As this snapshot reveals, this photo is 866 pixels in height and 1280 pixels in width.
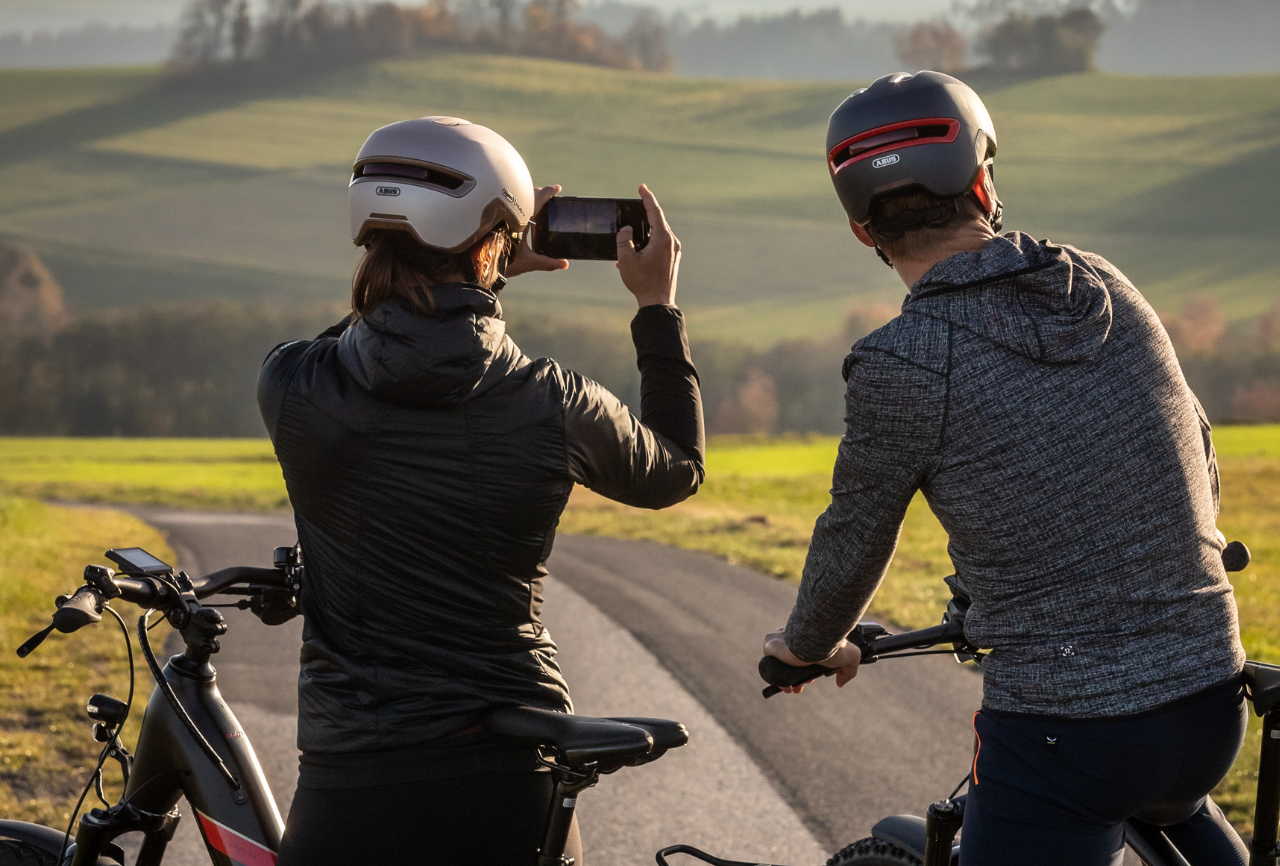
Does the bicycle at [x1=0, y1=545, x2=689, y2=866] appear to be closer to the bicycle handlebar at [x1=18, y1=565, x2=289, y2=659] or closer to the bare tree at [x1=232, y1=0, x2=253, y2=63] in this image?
the bicycle handlebar at [x1=18, y1=565, x2=289, y2=659]

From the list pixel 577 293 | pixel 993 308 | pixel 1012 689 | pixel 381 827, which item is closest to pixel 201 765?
pixel 381 827

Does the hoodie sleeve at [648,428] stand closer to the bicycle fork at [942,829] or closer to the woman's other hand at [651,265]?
the woman's other hand at [651,265]

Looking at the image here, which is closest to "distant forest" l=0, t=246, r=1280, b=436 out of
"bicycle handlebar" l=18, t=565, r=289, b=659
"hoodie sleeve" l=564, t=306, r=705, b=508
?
"bicycle handlebar" l=18, t=565, r=289, b=659

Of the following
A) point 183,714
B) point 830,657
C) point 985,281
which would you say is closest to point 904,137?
point 985,281

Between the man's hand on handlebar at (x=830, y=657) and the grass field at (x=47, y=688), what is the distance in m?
4.01

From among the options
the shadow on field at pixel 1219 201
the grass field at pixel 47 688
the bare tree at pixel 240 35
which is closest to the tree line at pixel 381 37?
the bare tree at pixel 240 35

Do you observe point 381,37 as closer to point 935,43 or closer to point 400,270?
point 935,43

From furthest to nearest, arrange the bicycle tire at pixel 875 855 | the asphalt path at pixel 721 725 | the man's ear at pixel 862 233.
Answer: the asphalt path at pixel 721 725
the bicycle tire at pixel 875 855
the man's ear at pixel 862 233

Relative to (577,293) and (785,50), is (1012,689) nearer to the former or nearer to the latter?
(577,293)

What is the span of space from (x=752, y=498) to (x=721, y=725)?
2717cm

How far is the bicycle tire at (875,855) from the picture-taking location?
2.97 metres

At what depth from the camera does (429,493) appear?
2160mm

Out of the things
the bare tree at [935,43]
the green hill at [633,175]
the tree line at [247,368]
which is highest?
the bare tree at [935,43]

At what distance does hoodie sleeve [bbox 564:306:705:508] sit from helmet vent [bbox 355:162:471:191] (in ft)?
1.32
